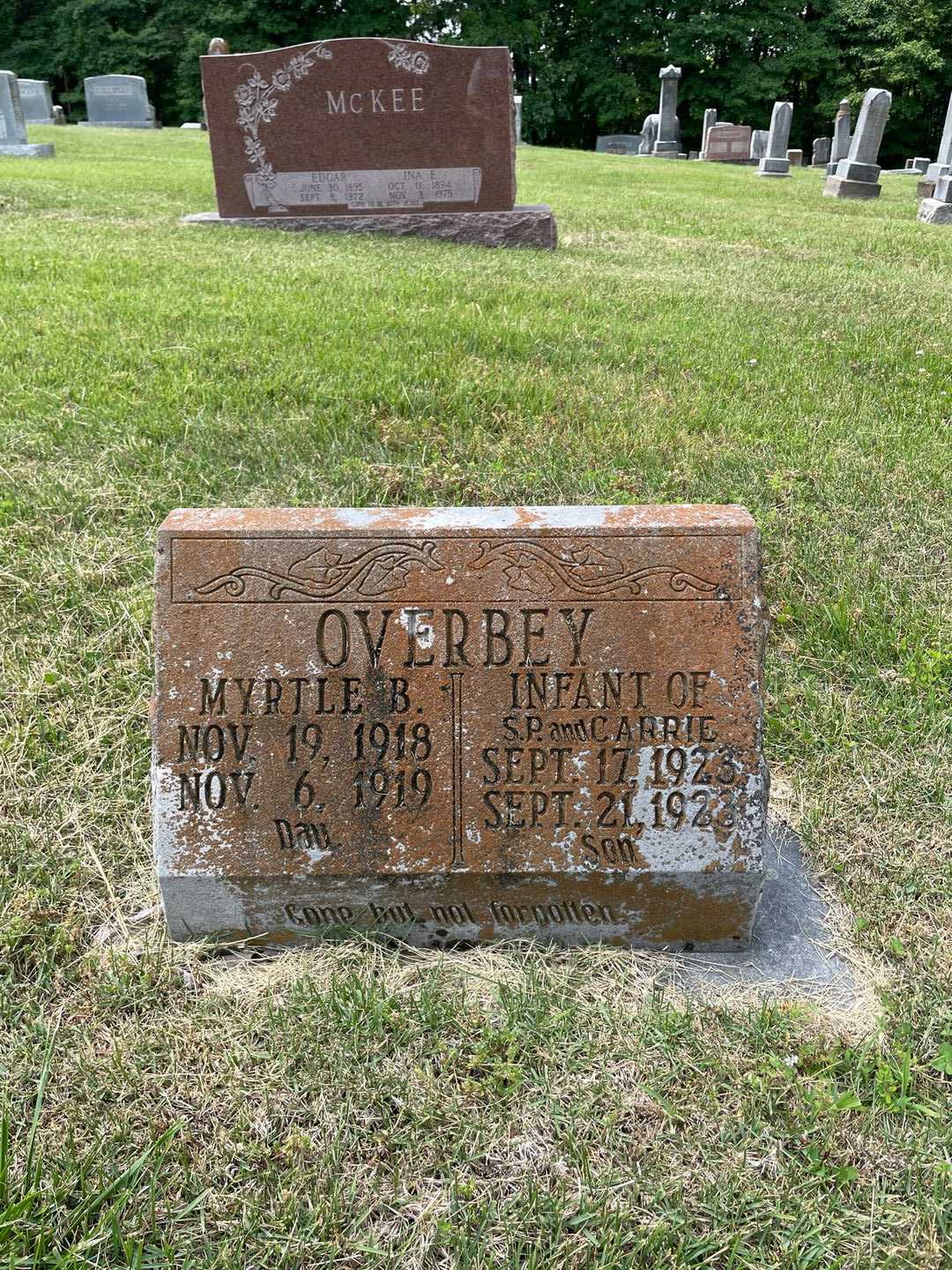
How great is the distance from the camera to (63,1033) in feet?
7.12

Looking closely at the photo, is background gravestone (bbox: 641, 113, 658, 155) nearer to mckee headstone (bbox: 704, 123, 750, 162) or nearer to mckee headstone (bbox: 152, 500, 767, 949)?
mckee headstone (bbox: 704, 123, 750, 162)

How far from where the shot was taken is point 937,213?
14.1 meters

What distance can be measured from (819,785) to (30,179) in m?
13.2

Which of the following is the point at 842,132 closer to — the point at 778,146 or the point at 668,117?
the point at 778,146

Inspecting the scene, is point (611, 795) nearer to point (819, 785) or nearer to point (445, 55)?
point (819, 785)

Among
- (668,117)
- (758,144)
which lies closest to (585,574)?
(758,144)

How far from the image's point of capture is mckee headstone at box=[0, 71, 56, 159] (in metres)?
17.4

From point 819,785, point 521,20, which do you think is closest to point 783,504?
point 819,785

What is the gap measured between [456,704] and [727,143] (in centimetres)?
3130

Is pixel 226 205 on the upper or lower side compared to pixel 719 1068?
upper

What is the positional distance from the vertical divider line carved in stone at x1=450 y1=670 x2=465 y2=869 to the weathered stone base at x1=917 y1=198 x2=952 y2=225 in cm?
1456

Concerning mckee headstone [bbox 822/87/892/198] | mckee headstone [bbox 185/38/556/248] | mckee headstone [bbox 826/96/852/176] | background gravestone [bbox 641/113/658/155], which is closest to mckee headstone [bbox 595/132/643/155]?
background gravestone [bbox 641/113/658/155]

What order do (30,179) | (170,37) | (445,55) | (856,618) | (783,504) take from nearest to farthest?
1. (856,618)
2. (783,504)
3. (445,55)
4. (30,179)
5. (170,37)

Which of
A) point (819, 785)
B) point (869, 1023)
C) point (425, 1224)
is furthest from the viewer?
point (819, 785)
